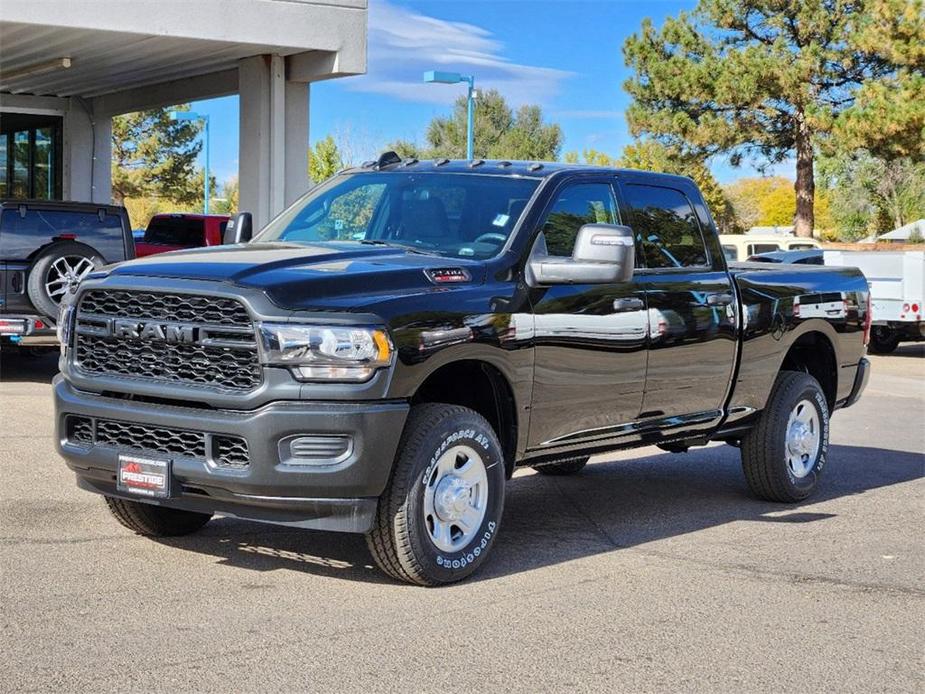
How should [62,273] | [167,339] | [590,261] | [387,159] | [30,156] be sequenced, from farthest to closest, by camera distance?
1. [30,156]
2. [62,273]
3. [387,159]
4. [590,261]
5. [167,339]

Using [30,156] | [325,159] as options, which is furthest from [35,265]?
[325,159]

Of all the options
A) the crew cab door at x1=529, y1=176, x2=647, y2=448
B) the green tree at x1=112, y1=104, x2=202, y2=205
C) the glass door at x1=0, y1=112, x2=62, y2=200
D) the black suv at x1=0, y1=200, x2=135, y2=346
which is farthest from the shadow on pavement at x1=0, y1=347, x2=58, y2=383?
the green tree at x1=112, y1=104, x2=202, y2=205

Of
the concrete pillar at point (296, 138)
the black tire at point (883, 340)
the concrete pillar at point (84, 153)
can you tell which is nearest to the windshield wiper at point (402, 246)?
the concrete pillar at point (296, 138)

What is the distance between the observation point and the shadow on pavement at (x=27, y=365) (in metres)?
15.0

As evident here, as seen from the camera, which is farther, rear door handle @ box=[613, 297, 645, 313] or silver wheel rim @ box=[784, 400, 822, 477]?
silver wheel rim @ box=[784, 400, 822, 477]

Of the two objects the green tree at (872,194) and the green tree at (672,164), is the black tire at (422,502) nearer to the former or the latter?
the green tree at (672,164)

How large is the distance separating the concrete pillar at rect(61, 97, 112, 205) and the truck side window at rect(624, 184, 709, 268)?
20.8 metres

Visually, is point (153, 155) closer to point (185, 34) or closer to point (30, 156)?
point (30, 156)

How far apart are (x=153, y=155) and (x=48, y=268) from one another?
186 feet

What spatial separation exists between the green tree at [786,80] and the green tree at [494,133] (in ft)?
83.3

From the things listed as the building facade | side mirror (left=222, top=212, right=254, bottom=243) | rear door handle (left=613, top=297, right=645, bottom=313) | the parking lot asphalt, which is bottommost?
the parking lot asphalt

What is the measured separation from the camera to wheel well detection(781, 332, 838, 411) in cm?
945

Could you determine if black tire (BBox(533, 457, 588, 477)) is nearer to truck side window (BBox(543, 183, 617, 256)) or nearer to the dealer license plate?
truck side window (BBox(543, 183, 617, 256))

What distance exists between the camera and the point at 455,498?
638cm
